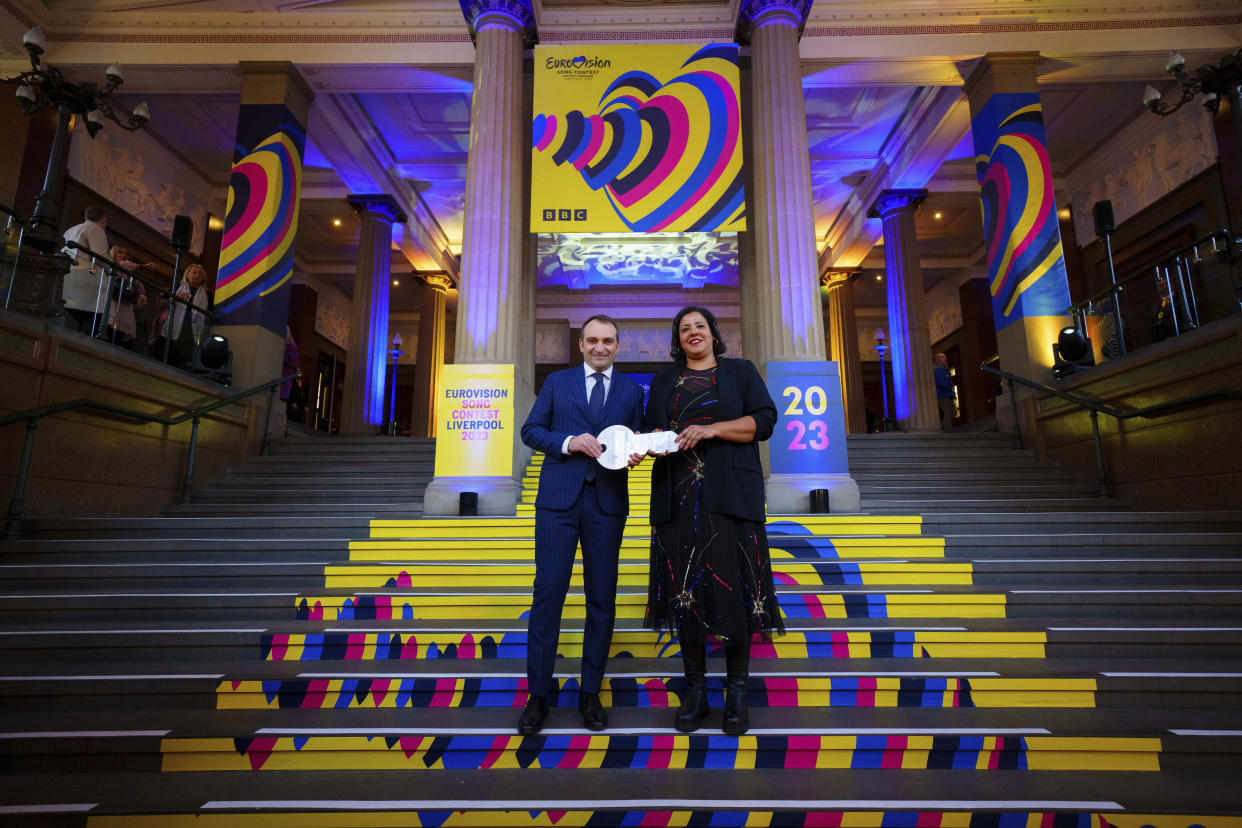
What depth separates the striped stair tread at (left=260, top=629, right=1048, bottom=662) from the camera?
2.98m

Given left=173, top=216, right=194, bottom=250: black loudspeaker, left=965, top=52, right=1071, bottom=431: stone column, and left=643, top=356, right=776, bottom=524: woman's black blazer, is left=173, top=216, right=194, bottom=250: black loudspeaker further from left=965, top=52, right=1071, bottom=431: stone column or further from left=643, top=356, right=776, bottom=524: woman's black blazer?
left=965, top=52, right=1071, bottom=431: stone column

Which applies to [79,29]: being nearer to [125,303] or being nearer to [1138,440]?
[125,303]

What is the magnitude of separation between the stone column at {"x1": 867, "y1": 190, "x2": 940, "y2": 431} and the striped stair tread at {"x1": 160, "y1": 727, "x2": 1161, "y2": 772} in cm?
1028

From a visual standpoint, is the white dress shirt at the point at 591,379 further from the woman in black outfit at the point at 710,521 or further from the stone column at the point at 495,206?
the stone column at the point at 495,206

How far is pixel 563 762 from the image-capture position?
223cm

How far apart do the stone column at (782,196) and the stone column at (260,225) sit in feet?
20.1

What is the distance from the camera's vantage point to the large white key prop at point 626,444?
2088 mm

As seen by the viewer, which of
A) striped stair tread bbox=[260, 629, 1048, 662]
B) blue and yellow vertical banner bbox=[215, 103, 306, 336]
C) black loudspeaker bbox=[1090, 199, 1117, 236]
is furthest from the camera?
blue and yellow vertical banner bbox=[215, 103, 306, 336]

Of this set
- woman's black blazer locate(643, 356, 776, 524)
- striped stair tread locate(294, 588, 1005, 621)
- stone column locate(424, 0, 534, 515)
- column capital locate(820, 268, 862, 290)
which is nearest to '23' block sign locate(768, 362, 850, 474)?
striped stair tread locate(294, 588, 1005, 621)

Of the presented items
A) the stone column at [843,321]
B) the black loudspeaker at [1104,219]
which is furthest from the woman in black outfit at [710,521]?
the stone column at [843,321]

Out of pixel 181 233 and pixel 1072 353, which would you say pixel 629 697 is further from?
pixel 1072 353

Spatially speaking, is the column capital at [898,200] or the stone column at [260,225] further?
the column capital at [898,200]

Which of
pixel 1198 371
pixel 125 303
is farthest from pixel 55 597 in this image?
pixel 1198 371

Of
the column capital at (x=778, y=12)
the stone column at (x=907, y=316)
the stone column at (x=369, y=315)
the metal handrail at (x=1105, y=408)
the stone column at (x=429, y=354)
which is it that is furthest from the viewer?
the stone column at (x=429, y=354)
